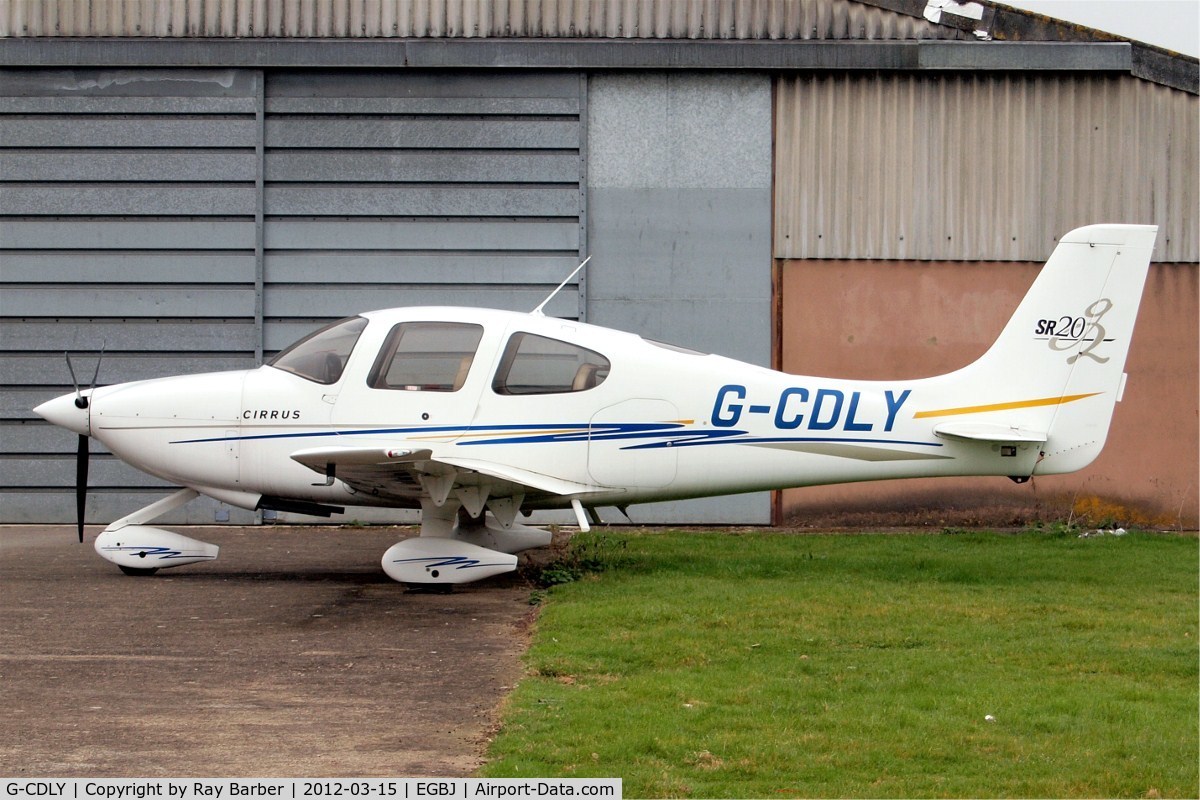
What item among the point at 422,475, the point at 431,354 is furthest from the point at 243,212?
the point at 422,475

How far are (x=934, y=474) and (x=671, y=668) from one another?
4.28 meters

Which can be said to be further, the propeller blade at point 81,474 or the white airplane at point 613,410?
the propeller blade at point 81,474

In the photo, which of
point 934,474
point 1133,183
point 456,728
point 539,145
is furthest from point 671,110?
point 456,728

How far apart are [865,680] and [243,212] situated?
35.3 feet

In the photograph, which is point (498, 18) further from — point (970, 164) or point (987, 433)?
point (987, 433)

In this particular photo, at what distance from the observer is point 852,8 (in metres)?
15.1

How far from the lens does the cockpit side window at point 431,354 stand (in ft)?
33.5

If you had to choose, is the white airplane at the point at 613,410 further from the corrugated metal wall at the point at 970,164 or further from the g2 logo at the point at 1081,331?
the corrugated metal wall at the point at 970,164

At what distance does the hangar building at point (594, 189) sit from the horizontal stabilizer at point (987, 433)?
15.5ft

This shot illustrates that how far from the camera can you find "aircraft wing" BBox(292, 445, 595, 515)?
9078 millimetres

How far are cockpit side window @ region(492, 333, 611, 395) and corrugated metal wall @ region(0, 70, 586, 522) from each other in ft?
15.7

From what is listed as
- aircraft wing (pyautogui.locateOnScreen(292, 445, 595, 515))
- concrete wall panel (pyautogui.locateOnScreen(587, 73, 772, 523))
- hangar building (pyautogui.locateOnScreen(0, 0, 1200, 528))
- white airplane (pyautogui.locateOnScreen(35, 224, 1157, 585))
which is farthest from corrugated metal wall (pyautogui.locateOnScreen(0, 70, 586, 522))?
aircraft wing (pyautogui.locateOnScreen(292, 445, 595, 515))

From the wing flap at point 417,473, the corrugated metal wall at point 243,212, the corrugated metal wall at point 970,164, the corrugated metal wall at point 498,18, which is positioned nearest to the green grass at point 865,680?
the wing flap at point 417,473

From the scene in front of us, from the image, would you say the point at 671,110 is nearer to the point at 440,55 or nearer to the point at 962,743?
the point at 440,55
